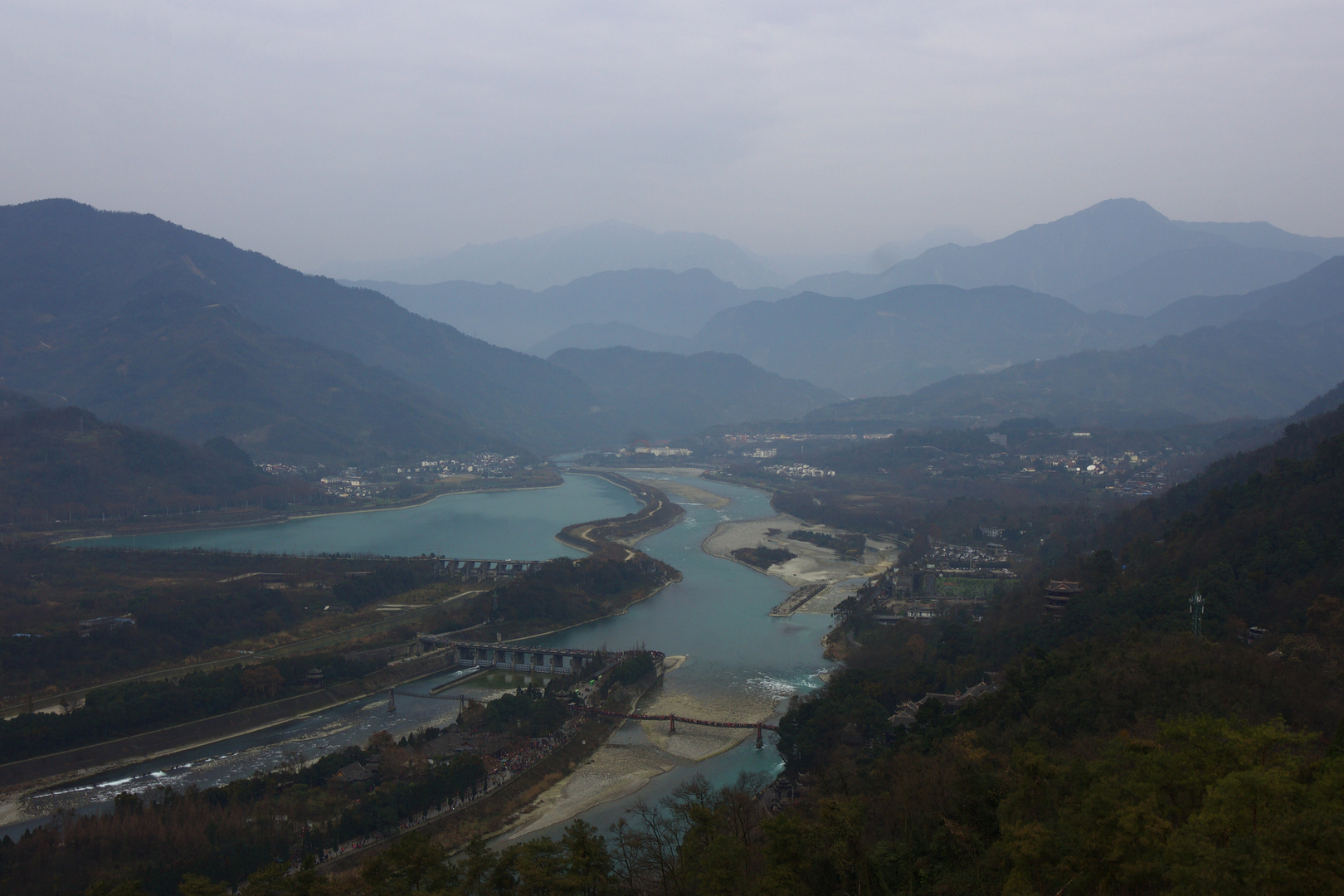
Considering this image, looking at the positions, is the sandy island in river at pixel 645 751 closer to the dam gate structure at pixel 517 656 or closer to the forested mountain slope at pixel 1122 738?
the forested mountain slope at pixel 1122 738

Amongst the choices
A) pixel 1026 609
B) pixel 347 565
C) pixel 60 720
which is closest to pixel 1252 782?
pixel 1026 609

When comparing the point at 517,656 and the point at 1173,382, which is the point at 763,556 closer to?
the point at 517,656

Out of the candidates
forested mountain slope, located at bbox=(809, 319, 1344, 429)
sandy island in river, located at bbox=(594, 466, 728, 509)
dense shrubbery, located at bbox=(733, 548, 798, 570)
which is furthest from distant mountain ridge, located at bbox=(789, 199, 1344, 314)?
dense shrubbery, located at bbox=(733, 548, 798, 570)

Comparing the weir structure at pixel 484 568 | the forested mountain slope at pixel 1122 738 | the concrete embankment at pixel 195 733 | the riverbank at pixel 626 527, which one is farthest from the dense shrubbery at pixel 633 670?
the riverbank at pixel 626 527

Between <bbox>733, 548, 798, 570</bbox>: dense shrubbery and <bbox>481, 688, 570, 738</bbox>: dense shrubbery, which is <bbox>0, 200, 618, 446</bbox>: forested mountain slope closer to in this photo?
<bbox>733, 548, 798, 570</bbox>: dense shrubbery

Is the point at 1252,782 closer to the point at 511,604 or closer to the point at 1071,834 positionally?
the point at 1071,834
